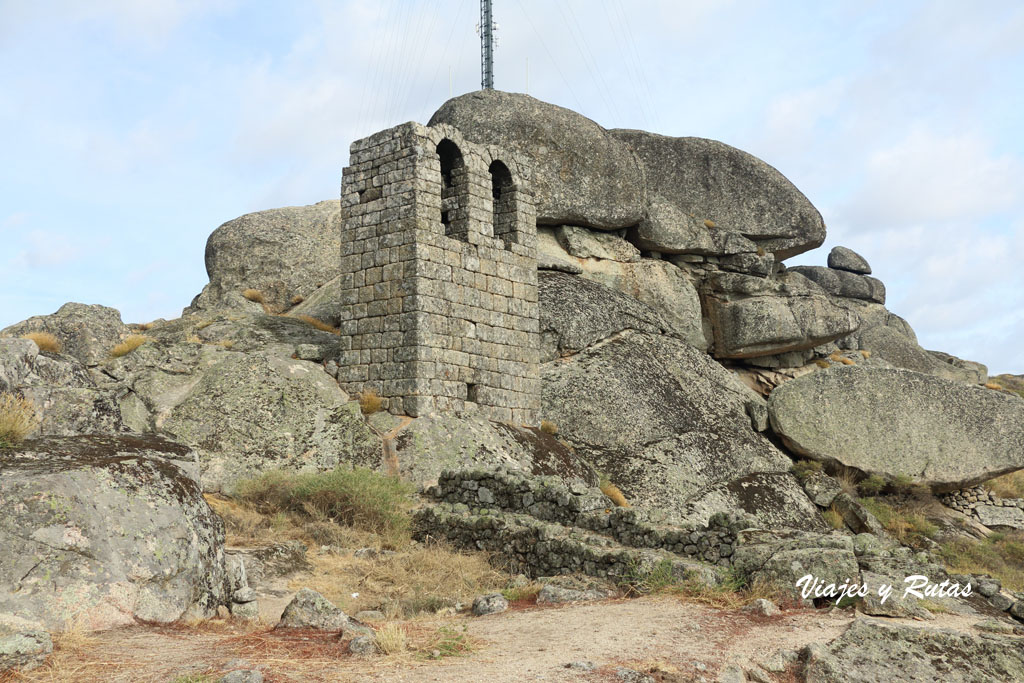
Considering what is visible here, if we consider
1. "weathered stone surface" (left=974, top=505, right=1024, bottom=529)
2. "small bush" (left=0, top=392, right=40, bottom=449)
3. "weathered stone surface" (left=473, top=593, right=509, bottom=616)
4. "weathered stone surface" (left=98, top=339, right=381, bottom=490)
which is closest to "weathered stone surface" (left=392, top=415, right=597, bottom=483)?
"weathered stone surface" (left=98, top=339, right=381, bottom=490)

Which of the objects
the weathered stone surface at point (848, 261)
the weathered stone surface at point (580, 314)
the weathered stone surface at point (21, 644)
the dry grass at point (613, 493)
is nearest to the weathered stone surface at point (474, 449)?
the dry grass at point (613, 493)

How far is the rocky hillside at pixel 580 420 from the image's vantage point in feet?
20.4

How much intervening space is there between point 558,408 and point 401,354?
3.94m

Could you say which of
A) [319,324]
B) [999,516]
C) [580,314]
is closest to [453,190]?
[319,324]

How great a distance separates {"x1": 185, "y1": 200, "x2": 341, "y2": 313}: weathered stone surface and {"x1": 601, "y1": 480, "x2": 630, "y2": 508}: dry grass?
9.42 meters

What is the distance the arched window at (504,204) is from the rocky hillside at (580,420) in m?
1.83

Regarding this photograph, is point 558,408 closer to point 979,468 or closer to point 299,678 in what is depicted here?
point 979,468

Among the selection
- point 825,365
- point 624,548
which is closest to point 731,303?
point 825,365

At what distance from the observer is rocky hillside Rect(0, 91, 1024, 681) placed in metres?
6.23

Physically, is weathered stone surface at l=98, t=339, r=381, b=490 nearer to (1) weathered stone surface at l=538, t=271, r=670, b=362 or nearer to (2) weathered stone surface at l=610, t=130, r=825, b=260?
(1) weathered stone surface at l=538, t=271, r=670, b=362

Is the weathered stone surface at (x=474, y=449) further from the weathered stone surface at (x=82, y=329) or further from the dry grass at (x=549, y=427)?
the weathered stone surface at (x=82, y=329)

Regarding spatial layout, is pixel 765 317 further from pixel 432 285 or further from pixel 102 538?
pixel 102 538

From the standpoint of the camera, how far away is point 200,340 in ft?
51.6

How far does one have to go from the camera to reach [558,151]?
20062 mm
